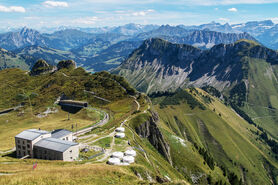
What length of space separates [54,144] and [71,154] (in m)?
8.25

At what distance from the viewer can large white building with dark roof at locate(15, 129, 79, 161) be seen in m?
75.9

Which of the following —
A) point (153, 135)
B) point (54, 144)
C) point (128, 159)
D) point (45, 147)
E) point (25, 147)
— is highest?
point (54, 144)

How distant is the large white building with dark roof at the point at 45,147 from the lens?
75931 mm

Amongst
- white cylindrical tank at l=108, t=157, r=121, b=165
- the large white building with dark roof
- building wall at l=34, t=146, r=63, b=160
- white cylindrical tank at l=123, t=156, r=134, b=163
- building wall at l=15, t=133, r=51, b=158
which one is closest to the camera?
white cylindrical tank at l=108, t=157, r=121, b=165

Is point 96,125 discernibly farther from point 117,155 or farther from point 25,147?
point 117,155

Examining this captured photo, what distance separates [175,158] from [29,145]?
101813 millimetres

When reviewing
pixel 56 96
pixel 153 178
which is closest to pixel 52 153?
pixel 153 178

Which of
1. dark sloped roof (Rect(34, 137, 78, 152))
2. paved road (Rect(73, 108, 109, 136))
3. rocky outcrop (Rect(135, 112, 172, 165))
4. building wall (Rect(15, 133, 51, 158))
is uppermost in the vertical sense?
dark sloped roof (Rect(34, 137, 78, 152))

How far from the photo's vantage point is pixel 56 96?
185500 mm

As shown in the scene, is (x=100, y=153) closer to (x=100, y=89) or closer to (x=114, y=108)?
(x=114, y=108)

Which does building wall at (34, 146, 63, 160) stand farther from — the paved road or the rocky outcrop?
the rocky outcrop

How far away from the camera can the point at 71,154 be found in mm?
76250

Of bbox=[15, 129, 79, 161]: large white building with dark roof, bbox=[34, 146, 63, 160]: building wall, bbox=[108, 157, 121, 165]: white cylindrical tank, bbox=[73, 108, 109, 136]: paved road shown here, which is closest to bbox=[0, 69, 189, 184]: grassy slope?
bbox=[108, 157, 121, 165]: white cylindrical tank

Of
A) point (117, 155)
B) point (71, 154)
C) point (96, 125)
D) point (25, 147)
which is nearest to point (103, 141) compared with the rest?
point (117, 155)
